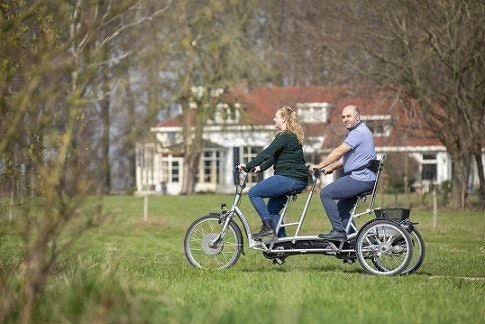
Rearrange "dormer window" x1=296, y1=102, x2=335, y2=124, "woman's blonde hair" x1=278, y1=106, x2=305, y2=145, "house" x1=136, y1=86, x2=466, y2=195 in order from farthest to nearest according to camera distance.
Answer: "dormer window" x1=296, y1=102, x2=335, y2=124 < "house" x1=136, y1=86, x2=466, y2=195 < "woman's blonde hair" x1=278, y1=106, x2=305, y2=145

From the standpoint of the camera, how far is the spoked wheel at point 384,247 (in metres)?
12.4

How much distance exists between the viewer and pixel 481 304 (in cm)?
948

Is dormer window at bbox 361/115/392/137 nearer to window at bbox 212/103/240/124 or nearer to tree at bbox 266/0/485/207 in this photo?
tree at bbox 266/0/485/207

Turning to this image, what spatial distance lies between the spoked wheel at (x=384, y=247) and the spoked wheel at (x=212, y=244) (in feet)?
5.13

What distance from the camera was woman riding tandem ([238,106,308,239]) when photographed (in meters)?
13.3

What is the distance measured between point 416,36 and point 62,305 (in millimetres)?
28325

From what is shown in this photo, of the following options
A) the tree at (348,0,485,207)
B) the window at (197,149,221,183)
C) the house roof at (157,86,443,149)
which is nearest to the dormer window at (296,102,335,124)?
the house roof at (157,86,443,149)

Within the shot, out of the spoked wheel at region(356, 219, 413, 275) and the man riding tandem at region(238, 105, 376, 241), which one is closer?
the spoked wheel at region(356, 219, 413, 275)

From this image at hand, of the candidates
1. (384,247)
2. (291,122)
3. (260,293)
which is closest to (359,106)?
(291,122)

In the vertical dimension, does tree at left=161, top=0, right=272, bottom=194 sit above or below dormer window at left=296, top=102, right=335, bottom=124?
above

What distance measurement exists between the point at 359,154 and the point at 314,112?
128ft

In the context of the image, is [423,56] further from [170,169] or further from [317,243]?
[170,169]

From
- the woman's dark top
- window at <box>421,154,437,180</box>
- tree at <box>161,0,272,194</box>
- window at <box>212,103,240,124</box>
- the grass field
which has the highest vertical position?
tree at <box>161,0,272,194</box>

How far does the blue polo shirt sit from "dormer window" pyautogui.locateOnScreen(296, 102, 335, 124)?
36.4 meters
